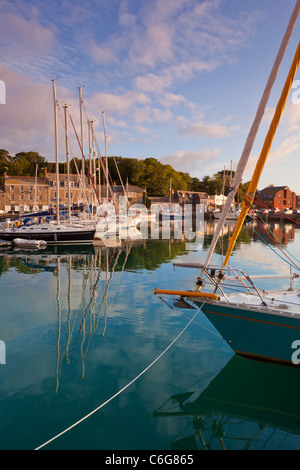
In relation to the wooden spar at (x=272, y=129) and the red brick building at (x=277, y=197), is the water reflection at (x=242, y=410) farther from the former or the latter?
the red brick building at (x=277, y=197)

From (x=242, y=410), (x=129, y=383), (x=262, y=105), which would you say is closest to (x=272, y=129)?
(x=262, y=105)

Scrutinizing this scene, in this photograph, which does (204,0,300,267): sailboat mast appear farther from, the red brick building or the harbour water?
the red brick building

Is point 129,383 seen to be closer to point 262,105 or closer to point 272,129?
point 272,129

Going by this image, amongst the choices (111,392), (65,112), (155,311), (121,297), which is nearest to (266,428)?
(111,392)

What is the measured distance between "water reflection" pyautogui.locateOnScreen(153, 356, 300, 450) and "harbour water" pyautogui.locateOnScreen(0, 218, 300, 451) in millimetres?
26

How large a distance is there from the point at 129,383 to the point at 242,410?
304 cm

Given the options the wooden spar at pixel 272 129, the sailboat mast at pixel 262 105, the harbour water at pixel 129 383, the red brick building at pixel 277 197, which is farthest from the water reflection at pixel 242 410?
the red brick building at pixel 277 197

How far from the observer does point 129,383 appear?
8078 mm

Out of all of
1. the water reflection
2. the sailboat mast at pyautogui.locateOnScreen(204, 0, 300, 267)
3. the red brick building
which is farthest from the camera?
the red brick building

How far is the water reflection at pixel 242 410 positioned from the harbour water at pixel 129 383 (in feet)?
0.09

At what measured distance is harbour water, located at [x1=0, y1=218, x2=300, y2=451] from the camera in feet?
20.8

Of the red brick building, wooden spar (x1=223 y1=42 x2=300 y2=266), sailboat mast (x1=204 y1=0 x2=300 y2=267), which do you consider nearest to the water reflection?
sailboat mast (x1=204 y1=0 x2=300 y2=267)

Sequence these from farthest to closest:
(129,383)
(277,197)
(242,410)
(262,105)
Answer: (277,197) < (262,105) < (129,383) < (242,410)

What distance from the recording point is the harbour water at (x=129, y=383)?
635cm
